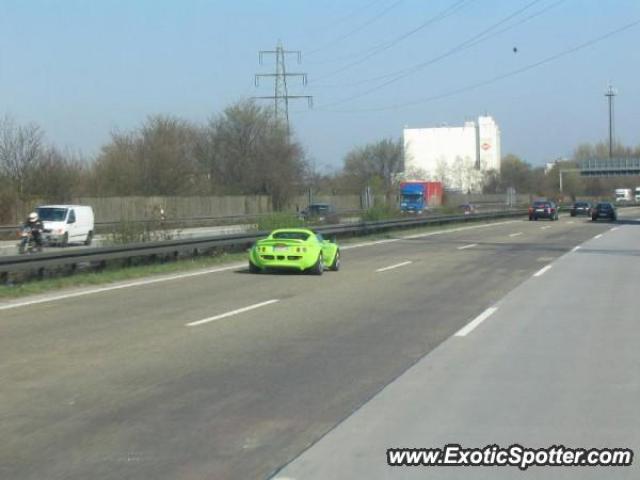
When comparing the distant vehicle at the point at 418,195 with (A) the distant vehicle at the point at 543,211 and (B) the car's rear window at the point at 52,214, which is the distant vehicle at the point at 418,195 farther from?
(B) the car's rear window at the point at 52,214

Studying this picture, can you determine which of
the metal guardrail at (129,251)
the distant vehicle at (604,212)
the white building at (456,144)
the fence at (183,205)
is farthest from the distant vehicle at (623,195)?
Result: the metal guardrail at (129,251)

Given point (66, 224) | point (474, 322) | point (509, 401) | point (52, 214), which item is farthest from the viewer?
point (52, 214)

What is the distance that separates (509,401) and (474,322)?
5352mm

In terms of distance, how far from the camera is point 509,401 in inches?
319

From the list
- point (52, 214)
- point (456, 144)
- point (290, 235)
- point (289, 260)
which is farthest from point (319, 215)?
point (456, 144)

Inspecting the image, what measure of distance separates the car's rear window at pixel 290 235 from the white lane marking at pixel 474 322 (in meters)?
8.15

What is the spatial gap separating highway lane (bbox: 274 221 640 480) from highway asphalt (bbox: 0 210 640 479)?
0.66 ft

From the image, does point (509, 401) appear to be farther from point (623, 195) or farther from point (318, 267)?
point (623, 195)

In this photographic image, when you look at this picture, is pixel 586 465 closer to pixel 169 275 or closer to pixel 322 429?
pixel 322 429

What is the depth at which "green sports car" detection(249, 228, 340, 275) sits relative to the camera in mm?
21828

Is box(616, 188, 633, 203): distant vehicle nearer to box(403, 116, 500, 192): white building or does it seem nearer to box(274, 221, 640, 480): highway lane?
box(403, 116, 500, 192): white building

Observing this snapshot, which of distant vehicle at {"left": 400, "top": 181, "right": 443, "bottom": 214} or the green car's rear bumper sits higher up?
distant vehicle at {"left": 400, "top": 181, "right": 443, "bottom": 214}

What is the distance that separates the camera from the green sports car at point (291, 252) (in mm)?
21828

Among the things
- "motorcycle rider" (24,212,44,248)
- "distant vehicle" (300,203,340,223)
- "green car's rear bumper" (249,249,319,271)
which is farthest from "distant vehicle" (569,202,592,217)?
"green car's rear bumper" (249,249,319,271)
